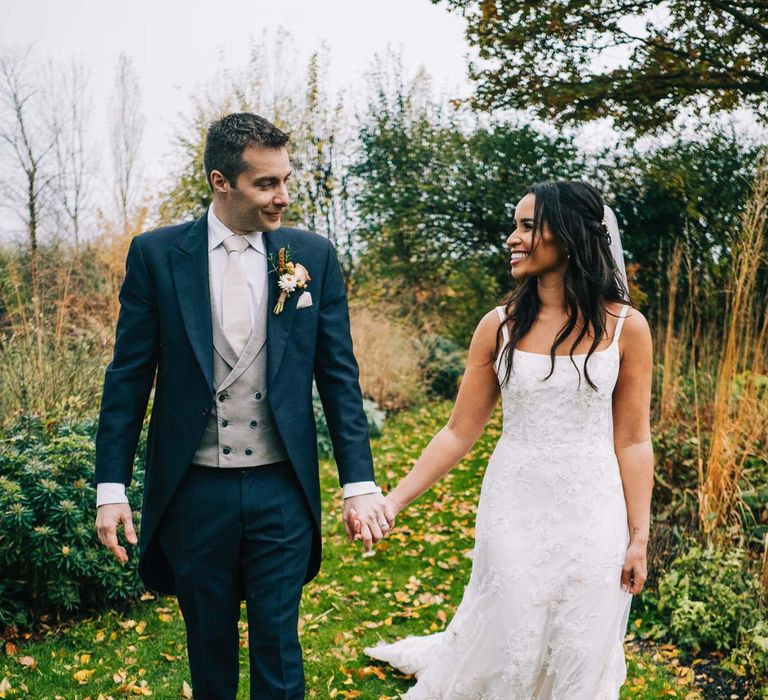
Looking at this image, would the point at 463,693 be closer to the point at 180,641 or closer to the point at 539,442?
the point at 539,442

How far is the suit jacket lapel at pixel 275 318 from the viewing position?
2.48m

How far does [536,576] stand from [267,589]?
88 centimetres

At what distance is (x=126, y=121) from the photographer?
15344mm

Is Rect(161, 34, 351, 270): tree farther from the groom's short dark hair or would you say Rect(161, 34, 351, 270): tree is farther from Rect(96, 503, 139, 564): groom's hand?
Rect(96, 503, 139, 564): groom's hand

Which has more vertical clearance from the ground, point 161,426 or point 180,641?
point 161,426

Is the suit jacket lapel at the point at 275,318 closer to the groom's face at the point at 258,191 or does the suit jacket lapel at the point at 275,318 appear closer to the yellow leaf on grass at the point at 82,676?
the groom's face at the point at 258,191

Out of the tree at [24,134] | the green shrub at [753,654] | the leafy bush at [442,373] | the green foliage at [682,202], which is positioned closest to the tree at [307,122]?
the tree at [24,134]

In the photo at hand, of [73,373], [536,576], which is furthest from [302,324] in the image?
[73,373]

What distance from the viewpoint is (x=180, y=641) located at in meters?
4.23

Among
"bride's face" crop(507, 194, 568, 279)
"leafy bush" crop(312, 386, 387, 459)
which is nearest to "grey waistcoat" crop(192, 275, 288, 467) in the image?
"bride's face" crop(507, 194, 568, 279)

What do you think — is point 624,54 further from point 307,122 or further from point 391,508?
point 307,122

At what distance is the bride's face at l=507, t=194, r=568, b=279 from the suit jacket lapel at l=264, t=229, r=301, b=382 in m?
0.79

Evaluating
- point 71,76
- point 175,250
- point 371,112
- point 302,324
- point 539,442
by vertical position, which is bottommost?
point 539,442

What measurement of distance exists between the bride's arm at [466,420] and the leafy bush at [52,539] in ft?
7.22
